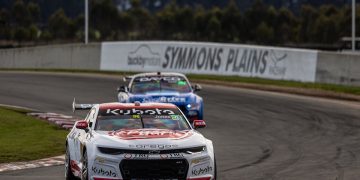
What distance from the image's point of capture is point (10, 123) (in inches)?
886

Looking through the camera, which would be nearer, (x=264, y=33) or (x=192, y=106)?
(x=192, y=106)

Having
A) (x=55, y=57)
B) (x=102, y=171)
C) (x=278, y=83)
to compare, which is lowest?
(x=278, y=83)

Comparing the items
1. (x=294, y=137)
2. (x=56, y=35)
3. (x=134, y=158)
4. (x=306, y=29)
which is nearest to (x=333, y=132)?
(x=294, y=137)

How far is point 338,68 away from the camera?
32.4 meters

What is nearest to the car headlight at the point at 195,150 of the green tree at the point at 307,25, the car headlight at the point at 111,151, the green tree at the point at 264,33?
the car headlight at the point at 111,151

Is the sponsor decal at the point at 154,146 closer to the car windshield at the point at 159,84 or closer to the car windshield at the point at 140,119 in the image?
the car windshield at the point at 140,119

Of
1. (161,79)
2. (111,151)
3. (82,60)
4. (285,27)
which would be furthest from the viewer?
(285,27)

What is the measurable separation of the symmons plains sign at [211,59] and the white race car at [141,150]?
73.2 ft

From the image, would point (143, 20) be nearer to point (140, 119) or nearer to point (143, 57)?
point (143, 57)

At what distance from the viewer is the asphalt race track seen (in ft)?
47.4

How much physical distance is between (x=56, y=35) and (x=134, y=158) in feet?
431

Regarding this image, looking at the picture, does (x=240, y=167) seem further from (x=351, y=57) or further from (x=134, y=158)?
(x=351, y=57)

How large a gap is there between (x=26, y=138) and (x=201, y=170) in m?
9.21

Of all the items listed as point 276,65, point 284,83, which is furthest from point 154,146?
point 276,65
